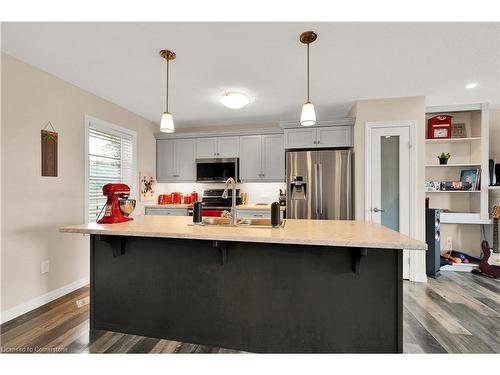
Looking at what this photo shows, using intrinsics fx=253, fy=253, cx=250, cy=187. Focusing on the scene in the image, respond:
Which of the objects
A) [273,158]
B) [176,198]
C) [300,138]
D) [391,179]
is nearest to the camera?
[391,179]

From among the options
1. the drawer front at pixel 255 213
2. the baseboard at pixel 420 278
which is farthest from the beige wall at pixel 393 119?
the drawer front at pixel 255 213

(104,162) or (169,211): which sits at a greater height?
(104,162)

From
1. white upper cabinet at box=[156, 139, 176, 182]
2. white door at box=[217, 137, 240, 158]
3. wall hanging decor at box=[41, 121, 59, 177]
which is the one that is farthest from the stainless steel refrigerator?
wall hanging decor at box=[41, 121, 59, 177]

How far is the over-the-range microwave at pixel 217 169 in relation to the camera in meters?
4.47

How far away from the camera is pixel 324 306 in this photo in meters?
1.74

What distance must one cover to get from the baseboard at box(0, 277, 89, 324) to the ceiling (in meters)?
2.36

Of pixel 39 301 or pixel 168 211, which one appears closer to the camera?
pixel 39 301

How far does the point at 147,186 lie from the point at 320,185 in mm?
2912

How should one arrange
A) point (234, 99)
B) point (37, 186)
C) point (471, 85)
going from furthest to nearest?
point (471, 85)
point (234, 99)
point (37, 186)

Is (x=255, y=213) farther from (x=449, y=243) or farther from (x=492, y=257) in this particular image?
(x=492, y=257)

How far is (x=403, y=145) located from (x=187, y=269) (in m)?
3.17

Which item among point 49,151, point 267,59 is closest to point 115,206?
point 49,151

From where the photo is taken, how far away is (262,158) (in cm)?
439

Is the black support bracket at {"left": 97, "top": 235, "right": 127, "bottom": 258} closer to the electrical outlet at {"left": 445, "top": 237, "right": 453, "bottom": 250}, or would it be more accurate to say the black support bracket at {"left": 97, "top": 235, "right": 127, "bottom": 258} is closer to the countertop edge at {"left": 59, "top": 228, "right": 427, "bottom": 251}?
the countertop edge at {"left": 59, "top": 228, "right": 427, "bottom": 251}
